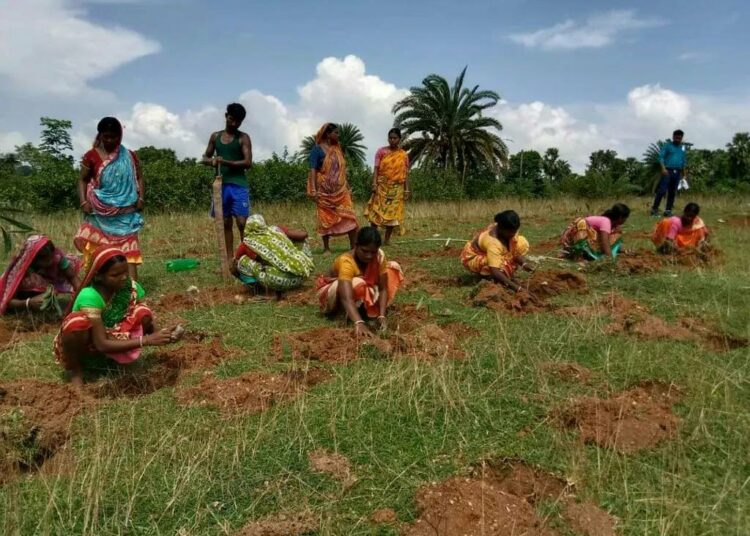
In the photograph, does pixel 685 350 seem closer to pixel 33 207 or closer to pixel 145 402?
pixel 145 402

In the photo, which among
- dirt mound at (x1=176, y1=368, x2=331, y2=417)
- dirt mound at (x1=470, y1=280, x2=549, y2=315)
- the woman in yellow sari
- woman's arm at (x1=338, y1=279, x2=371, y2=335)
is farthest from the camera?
the woman in yellow sari

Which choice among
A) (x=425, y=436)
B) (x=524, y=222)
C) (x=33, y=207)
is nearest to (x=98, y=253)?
(x=425, y=436)

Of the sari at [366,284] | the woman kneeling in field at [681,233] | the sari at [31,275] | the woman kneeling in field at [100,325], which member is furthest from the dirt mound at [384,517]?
the woman kneeling in field at [681,233]

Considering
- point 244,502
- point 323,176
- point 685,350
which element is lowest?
point 244,502

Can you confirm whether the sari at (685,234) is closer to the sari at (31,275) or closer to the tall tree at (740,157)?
the sari at (31,275)

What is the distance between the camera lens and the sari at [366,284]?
4.24 metres

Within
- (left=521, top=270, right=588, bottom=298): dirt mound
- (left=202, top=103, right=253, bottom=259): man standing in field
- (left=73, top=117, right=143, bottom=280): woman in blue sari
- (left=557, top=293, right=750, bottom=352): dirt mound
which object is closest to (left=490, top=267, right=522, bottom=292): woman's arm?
(left=521, top=270, right=588, bottom=298): dirt mound

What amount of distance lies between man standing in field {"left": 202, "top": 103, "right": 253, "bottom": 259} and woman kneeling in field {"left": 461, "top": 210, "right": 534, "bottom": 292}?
2449mm

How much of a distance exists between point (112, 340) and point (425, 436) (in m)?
1.93

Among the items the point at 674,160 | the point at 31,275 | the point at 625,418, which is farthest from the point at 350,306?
the point at 674,160

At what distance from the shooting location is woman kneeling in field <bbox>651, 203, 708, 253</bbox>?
7043 millimetres

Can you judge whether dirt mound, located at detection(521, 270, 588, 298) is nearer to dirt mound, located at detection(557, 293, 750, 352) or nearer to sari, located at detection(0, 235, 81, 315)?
dirt mound, located at detection(557, 293, 750, 352)

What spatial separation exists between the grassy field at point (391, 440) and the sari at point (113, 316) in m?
0.22

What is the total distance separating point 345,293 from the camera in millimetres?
4121
